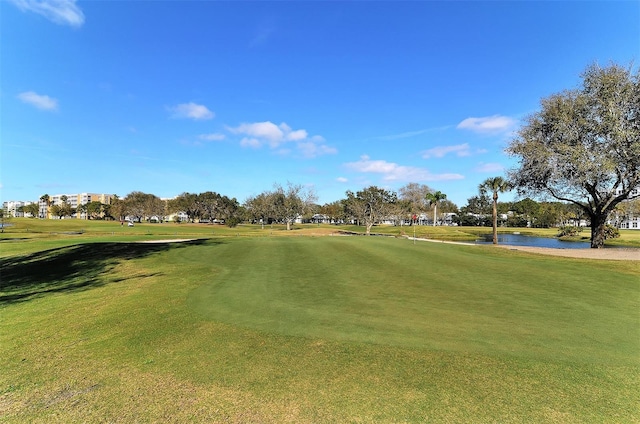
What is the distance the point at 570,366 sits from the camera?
17.2 feet

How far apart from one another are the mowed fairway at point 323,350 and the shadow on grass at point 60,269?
0.23 m

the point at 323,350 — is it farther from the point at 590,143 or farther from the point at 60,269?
the point at 590,143

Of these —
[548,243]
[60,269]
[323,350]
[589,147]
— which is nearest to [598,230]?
[589,147]

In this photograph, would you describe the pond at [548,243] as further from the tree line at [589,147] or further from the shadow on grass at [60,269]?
the shadow on grass at [60,269]

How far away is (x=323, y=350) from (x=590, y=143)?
33.1 meters

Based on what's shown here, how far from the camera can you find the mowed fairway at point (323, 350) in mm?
4180

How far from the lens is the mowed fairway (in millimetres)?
4180

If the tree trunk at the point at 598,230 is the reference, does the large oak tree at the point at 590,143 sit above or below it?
above

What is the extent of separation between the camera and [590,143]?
27469 mm

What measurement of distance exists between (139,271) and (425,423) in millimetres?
Result: 15116

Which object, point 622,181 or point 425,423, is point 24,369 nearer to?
point 425,423

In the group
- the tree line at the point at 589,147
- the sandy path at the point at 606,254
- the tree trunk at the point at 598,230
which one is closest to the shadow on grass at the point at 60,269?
the sandy path at the point at 606,254

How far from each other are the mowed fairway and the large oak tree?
18190 millimetres

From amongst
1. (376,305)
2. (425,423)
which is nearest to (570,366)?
(425,423)
